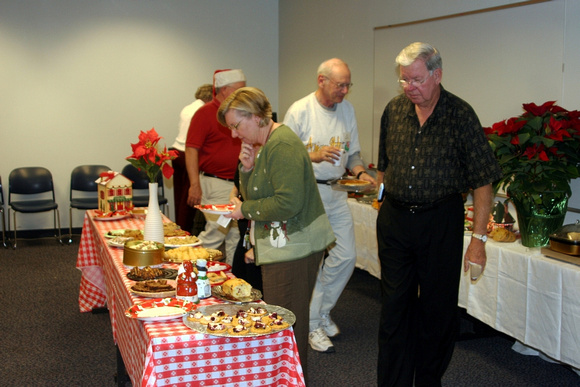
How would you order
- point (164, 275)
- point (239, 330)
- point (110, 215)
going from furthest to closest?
point (110, 215) → point (164, 275) → point (239, 330)

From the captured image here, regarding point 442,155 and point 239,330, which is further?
point 442,155

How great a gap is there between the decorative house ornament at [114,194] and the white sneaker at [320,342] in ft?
5.09

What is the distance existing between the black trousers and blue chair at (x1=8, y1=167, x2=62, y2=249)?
15.3ft

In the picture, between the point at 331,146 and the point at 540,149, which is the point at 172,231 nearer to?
the point at 331,146

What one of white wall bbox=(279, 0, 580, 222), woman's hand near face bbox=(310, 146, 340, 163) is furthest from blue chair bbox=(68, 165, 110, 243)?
woman's hand near face bbox=(310, 146, 340, 163)

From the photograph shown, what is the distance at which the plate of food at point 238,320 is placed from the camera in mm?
1799

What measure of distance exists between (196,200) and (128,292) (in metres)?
2.02

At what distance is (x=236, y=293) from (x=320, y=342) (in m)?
1.52

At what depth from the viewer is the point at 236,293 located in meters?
2.13

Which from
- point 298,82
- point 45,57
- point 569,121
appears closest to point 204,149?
point 569,121

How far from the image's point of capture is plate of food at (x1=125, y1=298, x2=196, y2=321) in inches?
75.2

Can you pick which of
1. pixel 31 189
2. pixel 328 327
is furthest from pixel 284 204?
pixel 31 189

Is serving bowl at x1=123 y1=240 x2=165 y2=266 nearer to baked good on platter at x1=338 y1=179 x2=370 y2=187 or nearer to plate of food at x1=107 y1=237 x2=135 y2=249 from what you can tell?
plate of food at x1=107 y1=237 x2=135 y2=249

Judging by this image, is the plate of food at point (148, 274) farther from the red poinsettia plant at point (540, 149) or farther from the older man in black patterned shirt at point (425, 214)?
the red poinsettia plant at point (540, 149)
